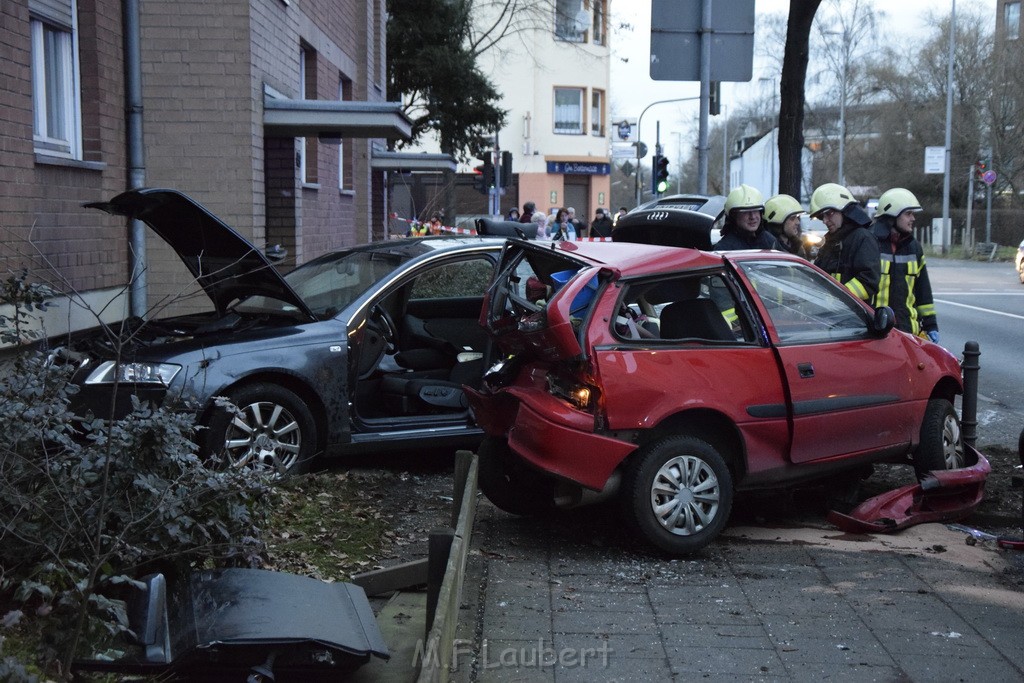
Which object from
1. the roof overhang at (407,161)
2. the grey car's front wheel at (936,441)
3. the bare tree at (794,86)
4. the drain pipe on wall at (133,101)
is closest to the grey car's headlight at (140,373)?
the drain pipe on wall at (133,101)

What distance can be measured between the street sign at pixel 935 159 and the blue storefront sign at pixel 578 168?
15.0 meters

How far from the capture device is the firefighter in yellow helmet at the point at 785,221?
930 centimetres

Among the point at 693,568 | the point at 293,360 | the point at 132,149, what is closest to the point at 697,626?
the point at 693,568

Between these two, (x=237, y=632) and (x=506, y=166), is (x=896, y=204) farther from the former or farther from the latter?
(x=506, y=166)

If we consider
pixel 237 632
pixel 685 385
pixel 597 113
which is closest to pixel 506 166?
pixel 685 385

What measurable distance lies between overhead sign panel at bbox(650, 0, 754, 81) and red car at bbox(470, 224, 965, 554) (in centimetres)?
414

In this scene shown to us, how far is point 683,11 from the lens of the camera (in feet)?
34.2

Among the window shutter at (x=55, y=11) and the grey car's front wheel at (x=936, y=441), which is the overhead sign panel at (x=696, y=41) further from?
the window shutter at (x=55, y=11)

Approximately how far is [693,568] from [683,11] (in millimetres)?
6128

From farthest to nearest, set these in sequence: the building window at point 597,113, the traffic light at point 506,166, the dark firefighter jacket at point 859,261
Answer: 1. the building window at point 597,113
2. the traffic light at point 506,166
3. the dark firefighter jacket at point 859,261

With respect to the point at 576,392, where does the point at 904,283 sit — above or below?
above

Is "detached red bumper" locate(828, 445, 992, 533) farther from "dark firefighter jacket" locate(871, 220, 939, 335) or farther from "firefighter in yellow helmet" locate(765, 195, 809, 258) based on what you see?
"firefighter in yellow helmet" locate(765, 195, 809, 258)

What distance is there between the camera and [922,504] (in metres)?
6.73

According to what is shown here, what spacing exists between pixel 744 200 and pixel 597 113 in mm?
50441
